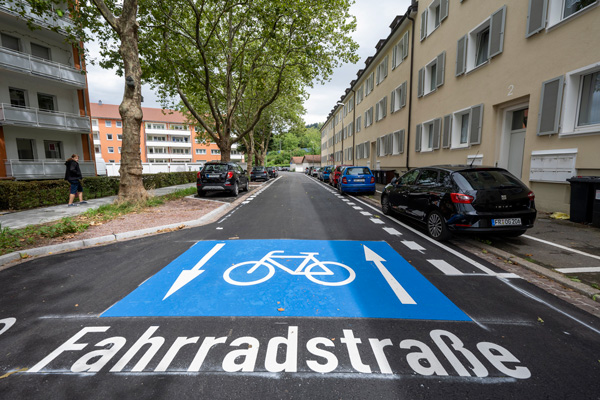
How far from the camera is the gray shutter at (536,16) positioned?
8570 millimetres

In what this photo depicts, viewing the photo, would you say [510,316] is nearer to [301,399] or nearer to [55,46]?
[301,399]

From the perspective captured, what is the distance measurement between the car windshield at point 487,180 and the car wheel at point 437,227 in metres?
0.89

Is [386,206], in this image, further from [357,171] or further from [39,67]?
[39,67]

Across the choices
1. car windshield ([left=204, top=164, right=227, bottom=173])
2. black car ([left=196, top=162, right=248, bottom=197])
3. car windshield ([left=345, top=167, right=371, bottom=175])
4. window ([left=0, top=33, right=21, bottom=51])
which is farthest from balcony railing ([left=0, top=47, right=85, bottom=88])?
car windshield ([left=345, top=167, right=371, bottom=175])

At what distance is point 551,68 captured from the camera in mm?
8430

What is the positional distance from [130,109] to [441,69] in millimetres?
14344

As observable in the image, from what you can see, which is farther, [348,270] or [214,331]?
[348,270]

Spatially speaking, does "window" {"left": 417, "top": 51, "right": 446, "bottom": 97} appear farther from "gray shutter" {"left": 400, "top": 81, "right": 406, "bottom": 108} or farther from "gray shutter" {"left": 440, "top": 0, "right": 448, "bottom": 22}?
"gray shutter" {"left": 400, "top": 81, "right": 406, "bottom": 108}

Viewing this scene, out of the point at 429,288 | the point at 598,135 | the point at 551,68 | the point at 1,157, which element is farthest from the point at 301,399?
the point at 1,157

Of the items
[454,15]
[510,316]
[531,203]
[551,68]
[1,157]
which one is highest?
Answer: [454,15]

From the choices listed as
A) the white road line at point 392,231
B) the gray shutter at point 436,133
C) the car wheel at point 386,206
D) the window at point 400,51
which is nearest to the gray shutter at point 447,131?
the gray shutter at point 436,133

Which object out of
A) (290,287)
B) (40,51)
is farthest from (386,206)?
(40,51)

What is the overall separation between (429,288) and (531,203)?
136 inches

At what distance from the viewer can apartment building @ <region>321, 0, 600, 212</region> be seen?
25.5ft
